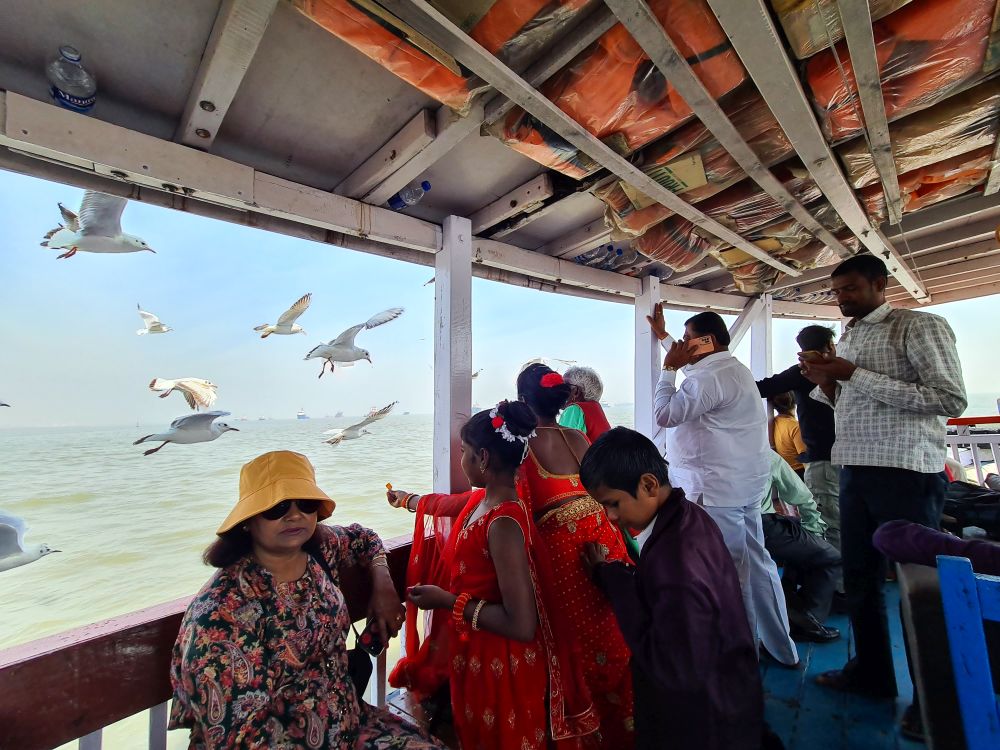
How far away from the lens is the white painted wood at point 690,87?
1109mm

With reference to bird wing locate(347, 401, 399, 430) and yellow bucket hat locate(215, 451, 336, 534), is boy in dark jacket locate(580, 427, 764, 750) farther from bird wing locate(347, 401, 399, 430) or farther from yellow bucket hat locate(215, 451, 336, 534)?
bird wing locate(347, 401, 399, 430)

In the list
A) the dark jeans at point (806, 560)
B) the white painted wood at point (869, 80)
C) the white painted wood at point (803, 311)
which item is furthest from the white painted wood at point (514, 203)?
the white painted wood at point (803, 311)

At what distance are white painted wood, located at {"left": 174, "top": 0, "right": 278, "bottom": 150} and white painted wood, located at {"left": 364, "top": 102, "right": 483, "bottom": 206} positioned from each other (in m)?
0.60

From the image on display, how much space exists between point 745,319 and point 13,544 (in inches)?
212

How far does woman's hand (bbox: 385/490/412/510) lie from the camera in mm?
2059

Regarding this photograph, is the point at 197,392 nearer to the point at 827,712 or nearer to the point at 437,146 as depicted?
the point at 437,146

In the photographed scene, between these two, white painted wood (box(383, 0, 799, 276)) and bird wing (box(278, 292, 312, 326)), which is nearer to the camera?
white painted wood (box(383, 0, 799, 276))

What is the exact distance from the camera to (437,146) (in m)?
1.75

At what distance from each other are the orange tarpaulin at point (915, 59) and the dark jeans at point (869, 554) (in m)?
1.33

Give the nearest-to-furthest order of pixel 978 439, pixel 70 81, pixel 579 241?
pixel 70 81 → pixel 579 241 → pixel 978 439

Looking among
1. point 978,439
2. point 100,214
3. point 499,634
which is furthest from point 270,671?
point 978,439

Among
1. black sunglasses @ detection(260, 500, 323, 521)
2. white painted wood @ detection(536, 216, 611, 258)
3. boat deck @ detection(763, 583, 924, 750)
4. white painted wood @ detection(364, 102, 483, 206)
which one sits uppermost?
white painted wood @ detection(536, 216, 611, 258)

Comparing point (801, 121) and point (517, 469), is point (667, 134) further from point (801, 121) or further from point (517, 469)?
point (517, 469)

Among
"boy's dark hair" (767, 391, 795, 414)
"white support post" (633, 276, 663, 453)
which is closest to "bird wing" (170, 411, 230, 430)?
"white support post" (633, 276, 663, 453)
